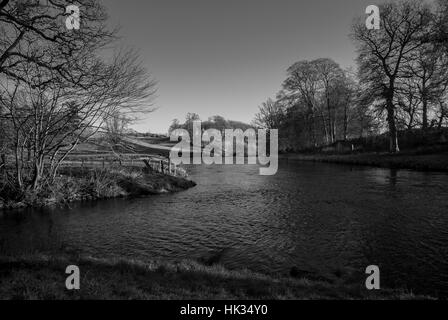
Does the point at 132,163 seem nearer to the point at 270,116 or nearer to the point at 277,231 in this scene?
the point at 277,231

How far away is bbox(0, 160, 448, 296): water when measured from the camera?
8164mm

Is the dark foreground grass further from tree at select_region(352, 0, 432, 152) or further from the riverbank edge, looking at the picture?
tree at select_region(352, 0, 432, 152)

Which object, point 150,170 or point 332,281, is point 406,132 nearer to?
point 150,170

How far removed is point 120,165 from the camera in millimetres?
23609

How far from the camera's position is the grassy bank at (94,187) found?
1616 centimetres

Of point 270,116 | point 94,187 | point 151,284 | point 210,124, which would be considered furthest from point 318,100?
point 210,124

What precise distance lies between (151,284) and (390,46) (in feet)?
120

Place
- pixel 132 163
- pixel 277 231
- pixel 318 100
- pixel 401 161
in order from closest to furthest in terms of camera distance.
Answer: pixel 277 231
pixel 132 163
pixel 401 161
pixel 318 100

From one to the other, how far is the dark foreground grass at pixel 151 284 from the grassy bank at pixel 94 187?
411 inches

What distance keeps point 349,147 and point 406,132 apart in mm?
8565

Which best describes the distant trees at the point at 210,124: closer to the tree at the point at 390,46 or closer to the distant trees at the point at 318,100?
the distant trees at the point at 318,100

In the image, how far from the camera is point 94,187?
19422 mm

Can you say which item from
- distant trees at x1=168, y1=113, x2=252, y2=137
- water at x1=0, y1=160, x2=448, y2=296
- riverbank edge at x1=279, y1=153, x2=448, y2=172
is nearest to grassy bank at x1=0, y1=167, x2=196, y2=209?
water at x1=0, y1=160, x2=448, y2=296
